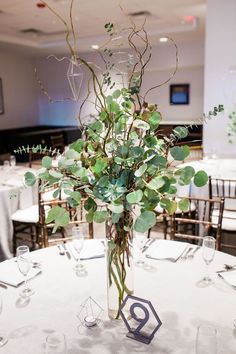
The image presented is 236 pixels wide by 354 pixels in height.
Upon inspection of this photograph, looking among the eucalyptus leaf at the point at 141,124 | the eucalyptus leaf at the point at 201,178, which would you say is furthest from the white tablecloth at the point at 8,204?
the eucalyptus leaf at the point at 201,178

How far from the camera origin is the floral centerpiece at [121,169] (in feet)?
3.71

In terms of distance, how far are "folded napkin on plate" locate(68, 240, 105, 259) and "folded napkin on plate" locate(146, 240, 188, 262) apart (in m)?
0.26

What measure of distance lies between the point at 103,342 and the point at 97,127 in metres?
0.74

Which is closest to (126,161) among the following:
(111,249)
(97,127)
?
(97,127)

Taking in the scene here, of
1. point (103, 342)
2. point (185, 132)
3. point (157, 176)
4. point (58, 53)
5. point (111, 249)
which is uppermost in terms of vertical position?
point (58, 53)

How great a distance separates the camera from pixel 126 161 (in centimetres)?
114

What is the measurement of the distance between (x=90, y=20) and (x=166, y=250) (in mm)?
5916

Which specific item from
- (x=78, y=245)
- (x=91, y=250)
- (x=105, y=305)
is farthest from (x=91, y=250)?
(x=105, y=305)

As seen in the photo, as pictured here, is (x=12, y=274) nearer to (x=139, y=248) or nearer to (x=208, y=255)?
(x=139, y=248)

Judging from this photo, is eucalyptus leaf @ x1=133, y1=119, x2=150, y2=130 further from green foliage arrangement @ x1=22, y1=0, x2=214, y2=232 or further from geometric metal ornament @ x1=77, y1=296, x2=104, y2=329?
geometric metal ornament @ x1=77, y1=296, x2=104, y2=329

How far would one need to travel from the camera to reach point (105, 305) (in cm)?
139

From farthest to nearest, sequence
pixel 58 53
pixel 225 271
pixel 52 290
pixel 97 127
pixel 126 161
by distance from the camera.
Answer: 1. pixel 58 53
2. pixel 225 271
3. pixel 52 290
4. pixel 97 127
5. pixel 126 161

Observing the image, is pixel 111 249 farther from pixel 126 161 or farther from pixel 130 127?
pixel 130 127

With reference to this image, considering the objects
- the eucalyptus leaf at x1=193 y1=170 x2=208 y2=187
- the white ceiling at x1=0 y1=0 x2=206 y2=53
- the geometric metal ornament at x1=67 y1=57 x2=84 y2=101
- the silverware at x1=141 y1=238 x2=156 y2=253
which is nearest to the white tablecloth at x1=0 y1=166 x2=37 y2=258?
the silverware at x1=141 y1=238 x2=156 y2=253
